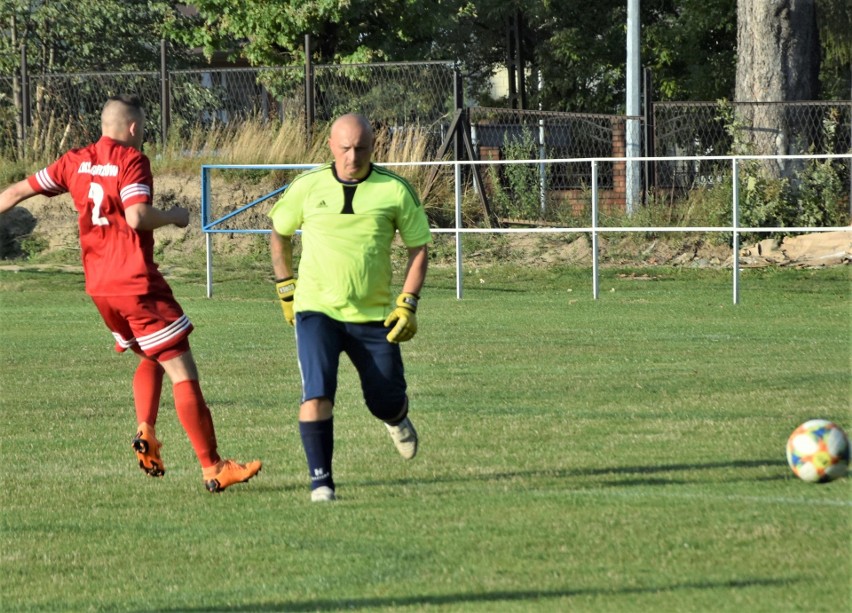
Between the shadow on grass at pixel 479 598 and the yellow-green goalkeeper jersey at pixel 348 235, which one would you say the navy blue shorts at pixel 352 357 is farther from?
the shadow on grass at pixel 479 598

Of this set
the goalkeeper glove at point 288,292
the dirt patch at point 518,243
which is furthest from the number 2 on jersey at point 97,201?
the dirt patch at point 518,243

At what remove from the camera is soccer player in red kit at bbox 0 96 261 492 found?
7332mm

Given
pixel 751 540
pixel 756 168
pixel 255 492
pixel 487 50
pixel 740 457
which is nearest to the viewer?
pixel 751 540

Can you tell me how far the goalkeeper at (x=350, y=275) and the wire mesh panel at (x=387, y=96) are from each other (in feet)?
57.8

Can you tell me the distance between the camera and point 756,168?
22.6 metres

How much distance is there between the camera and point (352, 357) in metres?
7.44

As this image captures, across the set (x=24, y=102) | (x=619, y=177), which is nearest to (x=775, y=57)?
(x=619, y=177)

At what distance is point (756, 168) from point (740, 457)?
15211 mm

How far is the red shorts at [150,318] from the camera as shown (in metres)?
7.40

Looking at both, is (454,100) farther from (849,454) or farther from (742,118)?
(849,454)

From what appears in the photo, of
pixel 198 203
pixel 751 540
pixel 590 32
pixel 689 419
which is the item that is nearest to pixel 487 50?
pixel 590 32

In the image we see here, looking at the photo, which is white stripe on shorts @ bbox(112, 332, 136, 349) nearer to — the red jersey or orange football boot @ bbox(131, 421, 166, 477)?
the red jersey

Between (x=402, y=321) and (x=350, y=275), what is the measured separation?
0.36m

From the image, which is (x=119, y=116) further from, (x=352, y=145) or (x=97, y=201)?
(x=352, y=145)
